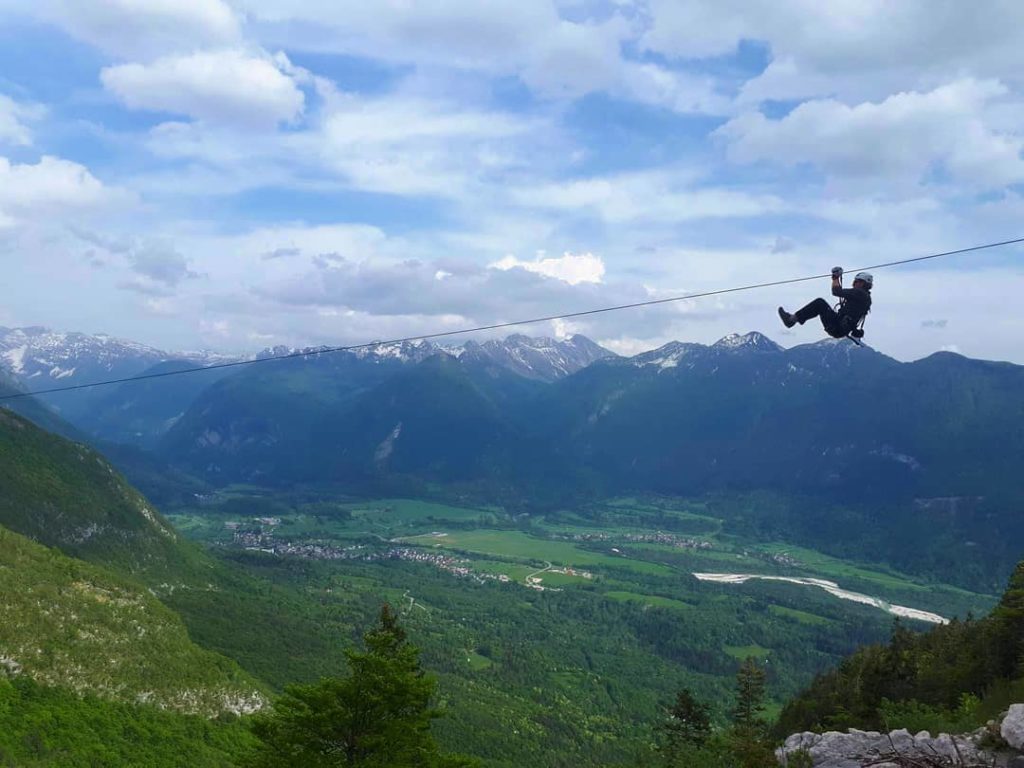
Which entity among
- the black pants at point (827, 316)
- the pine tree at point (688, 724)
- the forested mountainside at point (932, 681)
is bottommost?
the pine tree at point (688, 724)

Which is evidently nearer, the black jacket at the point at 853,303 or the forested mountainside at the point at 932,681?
the black jacket at the point at 853,303

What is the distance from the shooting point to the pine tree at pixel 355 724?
67.8ft

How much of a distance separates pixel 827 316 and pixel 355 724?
746 inches

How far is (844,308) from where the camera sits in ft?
60.8

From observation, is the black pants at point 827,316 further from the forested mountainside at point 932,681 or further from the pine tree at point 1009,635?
the pine tree at point 1009,635

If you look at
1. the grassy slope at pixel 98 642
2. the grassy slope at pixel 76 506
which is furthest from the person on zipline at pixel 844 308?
the grassy slope at pixel 76 506

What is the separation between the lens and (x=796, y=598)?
195 metres

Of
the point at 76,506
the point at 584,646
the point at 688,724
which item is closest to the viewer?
the point at 688,724

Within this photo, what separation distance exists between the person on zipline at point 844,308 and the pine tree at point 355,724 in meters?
16.7

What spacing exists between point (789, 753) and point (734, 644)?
526 ft

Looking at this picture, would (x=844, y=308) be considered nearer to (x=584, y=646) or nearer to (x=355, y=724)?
(x=355, y=724)

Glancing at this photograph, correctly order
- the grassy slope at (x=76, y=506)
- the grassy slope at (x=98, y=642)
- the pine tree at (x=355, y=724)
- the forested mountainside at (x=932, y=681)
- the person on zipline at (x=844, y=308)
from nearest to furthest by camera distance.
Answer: the person on zipline at (x=844, y=308) → the forested mountainside at (x=932, y=681) → the pine tree at (x=355, y=724) → the grassy slope at (x=98, y=642) → the grassy slope at (x=76, y=506)

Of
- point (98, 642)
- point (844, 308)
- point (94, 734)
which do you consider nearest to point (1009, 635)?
point (844, 308)

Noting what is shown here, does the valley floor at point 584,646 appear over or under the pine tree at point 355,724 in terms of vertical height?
under
